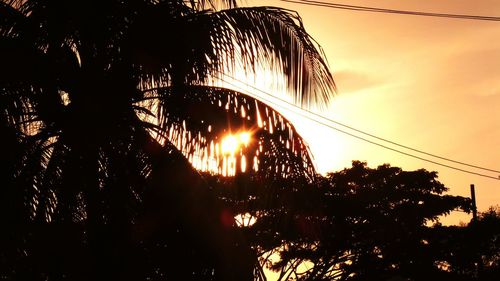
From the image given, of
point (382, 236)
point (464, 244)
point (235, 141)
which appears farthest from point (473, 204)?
point (235, 141)

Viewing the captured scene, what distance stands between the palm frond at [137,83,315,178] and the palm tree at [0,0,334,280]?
0.05 ft

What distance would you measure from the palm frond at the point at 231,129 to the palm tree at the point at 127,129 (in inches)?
0.6

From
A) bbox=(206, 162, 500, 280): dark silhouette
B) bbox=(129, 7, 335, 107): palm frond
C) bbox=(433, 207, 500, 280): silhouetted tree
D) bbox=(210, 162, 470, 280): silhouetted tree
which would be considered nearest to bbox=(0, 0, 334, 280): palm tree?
bbox=(129, 7, 335, 107): palm frond

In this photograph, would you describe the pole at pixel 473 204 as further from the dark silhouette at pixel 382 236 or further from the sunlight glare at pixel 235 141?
the sunlight glare at pixel 235 141

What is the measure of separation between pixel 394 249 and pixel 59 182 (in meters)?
18.9

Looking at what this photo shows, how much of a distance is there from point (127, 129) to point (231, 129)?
3.55 ft

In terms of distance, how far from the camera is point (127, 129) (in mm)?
5949

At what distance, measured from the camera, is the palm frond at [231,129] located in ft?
20.4

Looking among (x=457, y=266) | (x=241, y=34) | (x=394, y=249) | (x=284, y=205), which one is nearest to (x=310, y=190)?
(x=284, y=205)

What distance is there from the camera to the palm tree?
567 centimetres

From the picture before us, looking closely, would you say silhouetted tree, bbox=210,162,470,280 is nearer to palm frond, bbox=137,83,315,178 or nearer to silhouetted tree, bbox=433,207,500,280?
silhouetted tree, bbox=433,207,500,280

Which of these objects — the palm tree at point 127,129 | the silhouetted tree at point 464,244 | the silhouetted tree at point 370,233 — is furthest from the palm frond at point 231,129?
the silhouetted tree at point 464,244

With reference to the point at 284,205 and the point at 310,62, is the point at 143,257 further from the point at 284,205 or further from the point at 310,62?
the point at 310,62

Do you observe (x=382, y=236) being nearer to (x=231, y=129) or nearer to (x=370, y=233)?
(x=370, y=233)
